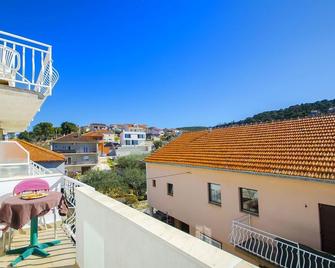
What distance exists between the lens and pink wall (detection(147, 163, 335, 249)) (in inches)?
306

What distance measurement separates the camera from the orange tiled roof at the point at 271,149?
8397 mm

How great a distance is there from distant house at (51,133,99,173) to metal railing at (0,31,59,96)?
42395 mm

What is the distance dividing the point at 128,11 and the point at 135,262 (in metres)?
12.9

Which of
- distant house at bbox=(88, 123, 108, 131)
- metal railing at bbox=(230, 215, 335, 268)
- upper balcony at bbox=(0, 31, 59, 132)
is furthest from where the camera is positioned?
distant house at bbox=(88, 123, 108, 131)

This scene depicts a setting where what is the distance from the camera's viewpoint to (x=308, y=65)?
14516 mm

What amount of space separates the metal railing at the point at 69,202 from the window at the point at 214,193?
7.89 meters

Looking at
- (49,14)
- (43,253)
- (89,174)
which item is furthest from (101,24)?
(89,174)

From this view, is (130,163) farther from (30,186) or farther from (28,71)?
(28,71)

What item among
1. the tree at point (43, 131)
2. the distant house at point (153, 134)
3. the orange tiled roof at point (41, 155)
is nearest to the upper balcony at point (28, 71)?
the orange tiled roof at point (41, 155)

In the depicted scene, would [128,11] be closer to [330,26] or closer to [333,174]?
[330,26]

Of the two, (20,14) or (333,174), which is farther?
(20,14)

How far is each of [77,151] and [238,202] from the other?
41132 millimetres

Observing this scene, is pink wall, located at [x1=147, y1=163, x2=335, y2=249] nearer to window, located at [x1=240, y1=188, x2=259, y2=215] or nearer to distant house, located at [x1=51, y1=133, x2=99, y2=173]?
window, located at [x1=240, y1=188, x2=259, y2=215]

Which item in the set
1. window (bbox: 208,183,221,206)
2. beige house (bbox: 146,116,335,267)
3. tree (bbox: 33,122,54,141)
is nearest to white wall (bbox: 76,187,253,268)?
beige house (bbox: 146,116,335,267)
